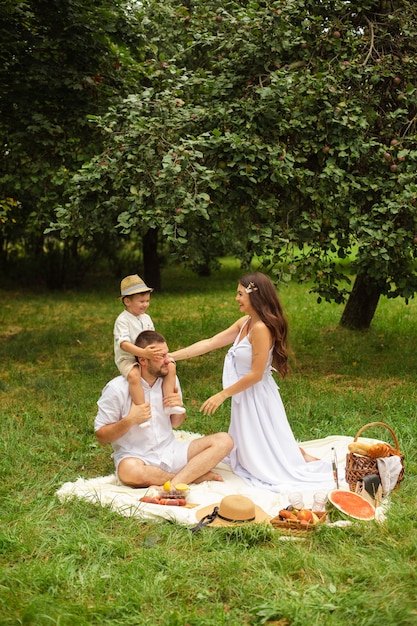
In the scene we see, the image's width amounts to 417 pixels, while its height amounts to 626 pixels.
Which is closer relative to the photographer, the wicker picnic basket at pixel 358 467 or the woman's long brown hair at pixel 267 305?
the wicker picnic basket at pixel 358 467

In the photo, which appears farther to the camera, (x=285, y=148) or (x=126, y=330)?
(x=285, y=148)

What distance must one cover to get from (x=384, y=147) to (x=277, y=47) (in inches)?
62.8

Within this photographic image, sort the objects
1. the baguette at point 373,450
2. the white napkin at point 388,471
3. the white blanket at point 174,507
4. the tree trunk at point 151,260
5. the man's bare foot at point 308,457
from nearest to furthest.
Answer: the white blanket at point 174,507, the white napkin at point 388,471, the baguette at point 373,450, the man's bare foot at point 308,457, the tree trunk at point 151,260

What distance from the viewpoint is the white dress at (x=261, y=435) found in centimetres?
525

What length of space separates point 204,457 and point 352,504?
112cm

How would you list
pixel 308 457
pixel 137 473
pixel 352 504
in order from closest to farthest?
1. pixel 352 504
2. pixel 137 473
3. pixel 308 457

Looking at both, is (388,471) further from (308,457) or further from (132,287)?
(132,287)

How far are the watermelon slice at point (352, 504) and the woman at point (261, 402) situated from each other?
53 centimetres

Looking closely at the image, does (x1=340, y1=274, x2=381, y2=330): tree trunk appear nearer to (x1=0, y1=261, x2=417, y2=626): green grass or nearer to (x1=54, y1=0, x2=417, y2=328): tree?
(x1=0, y1=261, x2=417, y2=626): green grass

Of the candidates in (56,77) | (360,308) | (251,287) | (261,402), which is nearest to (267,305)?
(251,287)

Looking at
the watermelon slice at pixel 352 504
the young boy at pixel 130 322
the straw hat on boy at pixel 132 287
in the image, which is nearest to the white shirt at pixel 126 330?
the young boy at pixel 130 322

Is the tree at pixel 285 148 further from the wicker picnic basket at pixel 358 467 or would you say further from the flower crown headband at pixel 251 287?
the wicker picnic basket at pixel 358 467

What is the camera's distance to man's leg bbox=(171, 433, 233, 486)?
198 inches

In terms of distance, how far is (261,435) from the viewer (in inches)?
209
